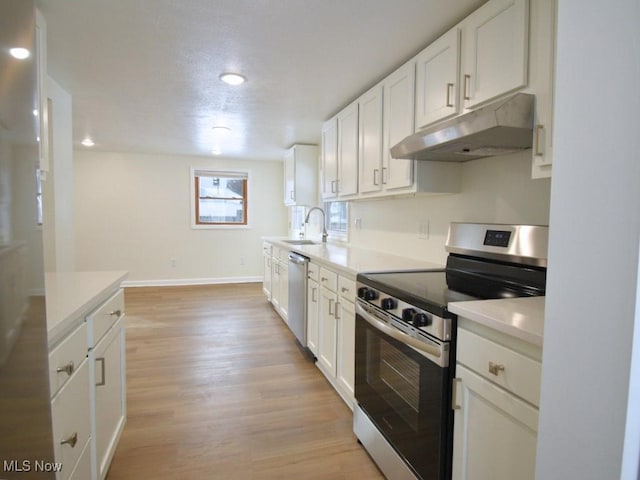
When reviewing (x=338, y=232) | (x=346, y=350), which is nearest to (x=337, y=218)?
(x=338, y=232)

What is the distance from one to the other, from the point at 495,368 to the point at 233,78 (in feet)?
7.90

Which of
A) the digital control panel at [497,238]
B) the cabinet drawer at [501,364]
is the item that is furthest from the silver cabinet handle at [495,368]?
the digital control panel at [497,238]

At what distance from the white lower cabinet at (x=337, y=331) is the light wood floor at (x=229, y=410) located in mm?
171

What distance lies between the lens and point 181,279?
238 inches

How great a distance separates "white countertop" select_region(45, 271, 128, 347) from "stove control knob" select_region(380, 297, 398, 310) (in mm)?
1198

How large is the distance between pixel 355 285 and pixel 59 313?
1.37 m

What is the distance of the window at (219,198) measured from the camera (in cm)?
611

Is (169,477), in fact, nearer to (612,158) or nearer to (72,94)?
(612,158)

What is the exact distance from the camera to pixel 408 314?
1440 mm

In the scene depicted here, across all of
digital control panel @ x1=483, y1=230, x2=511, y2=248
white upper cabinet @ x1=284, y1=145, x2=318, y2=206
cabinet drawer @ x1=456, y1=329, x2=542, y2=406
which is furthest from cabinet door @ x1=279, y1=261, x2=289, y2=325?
cabinet drawer @ x1=456, y1=329, x2=542, y2=406

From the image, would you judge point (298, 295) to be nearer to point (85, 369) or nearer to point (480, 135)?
Answer: point (85, 369)

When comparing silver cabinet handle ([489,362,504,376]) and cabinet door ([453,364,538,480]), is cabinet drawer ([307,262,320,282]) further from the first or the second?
silver cabinet handle ([489,362,504,376])

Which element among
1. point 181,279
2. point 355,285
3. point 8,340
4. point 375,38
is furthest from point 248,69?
point 181,279

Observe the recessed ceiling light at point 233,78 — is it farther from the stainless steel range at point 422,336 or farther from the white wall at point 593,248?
the white wall at point 593,248
